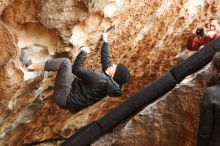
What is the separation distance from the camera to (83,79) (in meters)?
7.62

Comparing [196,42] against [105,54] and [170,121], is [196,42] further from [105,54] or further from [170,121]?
[105,54]

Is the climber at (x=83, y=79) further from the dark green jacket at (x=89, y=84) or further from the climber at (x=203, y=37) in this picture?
the climber at (x=203, y=37)

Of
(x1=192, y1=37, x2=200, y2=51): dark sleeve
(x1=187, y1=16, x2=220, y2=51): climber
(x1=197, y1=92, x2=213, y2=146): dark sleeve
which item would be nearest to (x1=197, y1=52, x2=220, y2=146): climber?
(x1=197, y1=92, x2=213, y2=146): dark sleeve

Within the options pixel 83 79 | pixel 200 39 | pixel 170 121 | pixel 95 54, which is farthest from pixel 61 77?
pixel 200 39

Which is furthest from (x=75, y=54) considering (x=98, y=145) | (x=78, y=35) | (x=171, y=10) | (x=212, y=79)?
(x=212, y=79)

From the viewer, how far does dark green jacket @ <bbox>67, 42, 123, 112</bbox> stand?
292 inches

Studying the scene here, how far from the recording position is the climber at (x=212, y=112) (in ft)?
18.9

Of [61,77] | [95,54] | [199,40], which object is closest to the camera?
[61,77]

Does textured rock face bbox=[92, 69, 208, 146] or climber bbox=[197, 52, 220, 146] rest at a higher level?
climber bbox=[197, 52, 220, 146]

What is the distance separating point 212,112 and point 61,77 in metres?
2.67

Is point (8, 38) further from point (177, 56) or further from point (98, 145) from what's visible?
point (177, 56)

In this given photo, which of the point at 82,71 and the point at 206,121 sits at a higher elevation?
the point at 82,71

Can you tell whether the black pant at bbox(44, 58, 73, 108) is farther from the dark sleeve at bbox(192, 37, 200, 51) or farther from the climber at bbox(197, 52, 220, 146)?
the dark sleeve at bbox(192, 37, 200, 51)

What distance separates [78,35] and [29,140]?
8.68 feet
